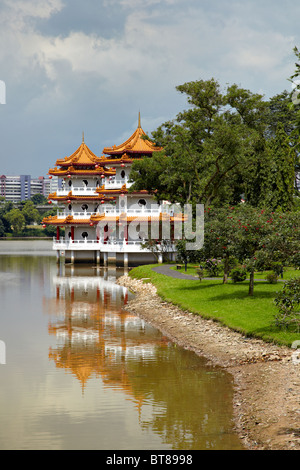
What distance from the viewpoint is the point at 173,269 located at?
4928 centimetres

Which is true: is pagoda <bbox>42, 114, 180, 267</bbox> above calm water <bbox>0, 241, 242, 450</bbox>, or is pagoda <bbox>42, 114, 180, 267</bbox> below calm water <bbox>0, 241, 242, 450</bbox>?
above

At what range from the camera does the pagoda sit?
6334 centimetres

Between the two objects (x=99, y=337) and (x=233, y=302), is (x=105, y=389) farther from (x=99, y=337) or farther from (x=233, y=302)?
(x=233, y=302)

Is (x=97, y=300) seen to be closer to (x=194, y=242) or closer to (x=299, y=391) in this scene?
(x=194, y=242)

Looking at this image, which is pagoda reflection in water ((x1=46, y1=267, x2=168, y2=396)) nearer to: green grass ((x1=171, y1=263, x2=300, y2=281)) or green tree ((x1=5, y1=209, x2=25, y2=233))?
green grass ((x1=171, y1=263, x2=300, y2=281))

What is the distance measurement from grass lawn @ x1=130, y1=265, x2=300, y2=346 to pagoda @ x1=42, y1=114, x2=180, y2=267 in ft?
72.1

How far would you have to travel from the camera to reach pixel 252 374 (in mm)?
17828

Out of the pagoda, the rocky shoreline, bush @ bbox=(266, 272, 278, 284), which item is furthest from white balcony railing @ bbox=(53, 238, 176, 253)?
the rocky shoreline

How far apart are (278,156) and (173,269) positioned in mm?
16687

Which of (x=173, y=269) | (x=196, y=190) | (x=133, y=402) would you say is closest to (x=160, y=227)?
(x=196, y=190)

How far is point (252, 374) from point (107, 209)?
182 ft

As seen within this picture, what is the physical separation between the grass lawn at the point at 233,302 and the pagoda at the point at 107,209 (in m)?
22.0

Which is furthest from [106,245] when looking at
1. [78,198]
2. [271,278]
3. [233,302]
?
[233,302]

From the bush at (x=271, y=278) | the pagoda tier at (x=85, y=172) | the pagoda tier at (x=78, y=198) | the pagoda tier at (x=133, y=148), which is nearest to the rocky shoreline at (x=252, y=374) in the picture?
the bush at (x=271, y=278)
